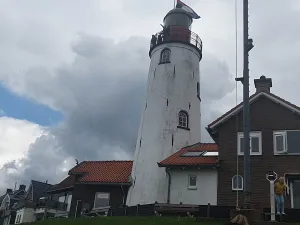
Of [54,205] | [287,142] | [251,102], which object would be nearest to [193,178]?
[251,102]

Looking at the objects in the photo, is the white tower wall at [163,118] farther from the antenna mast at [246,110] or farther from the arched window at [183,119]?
the antenna mast at [246,110]

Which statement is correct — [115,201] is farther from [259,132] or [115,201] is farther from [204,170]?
[259,132]

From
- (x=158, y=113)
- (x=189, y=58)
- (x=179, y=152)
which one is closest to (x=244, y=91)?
(x=179, y=152)

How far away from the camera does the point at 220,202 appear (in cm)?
2947

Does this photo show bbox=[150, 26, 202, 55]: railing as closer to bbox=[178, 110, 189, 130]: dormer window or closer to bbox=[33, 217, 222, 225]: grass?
bbox=[178, 110, 189, 130]: dormer window

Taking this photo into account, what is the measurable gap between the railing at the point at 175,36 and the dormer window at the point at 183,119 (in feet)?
24.9

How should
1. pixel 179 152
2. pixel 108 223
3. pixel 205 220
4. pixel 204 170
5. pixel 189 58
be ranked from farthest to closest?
pixel 189 58 < pixel 179 152 < pixel 204 170 < pixel 108 223 < pixel 205 220

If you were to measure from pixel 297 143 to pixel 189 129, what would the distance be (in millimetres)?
11313

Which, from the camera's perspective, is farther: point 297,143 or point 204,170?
point 204,170

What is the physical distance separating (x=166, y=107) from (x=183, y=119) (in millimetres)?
1937

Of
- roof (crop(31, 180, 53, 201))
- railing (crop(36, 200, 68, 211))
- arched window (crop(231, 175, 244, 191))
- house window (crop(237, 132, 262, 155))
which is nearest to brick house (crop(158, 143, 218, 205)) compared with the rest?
arched window (crop(231, 175, 244, 191))

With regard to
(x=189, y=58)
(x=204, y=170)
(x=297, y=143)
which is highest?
(x=189, y=58)

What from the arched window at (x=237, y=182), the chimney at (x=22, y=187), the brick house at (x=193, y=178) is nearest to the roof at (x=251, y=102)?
the brick house at (x=193, y=178)

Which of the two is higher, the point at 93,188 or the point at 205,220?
the point at 93,188
